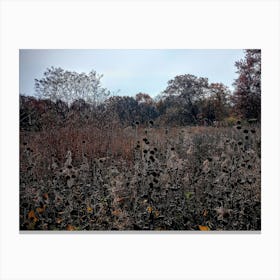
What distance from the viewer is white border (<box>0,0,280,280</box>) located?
13.4 ft

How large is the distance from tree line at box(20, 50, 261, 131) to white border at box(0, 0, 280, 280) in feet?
0.43

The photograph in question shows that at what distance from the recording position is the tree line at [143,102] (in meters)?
4.18

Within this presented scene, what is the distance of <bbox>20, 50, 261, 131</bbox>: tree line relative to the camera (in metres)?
4.18

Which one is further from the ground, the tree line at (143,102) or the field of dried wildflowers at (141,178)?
the tree line at (143,102)

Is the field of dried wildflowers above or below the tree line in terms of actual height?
below
